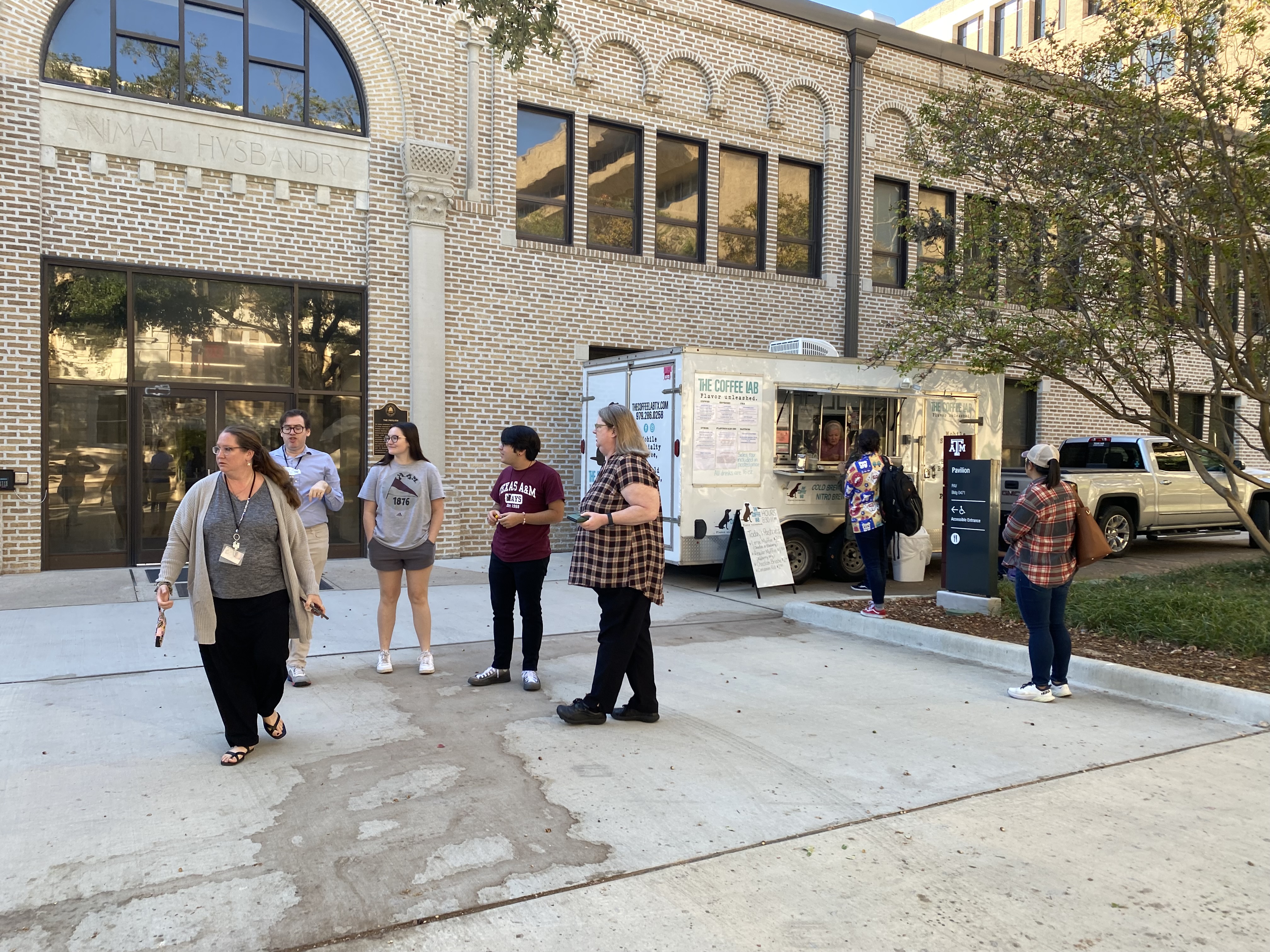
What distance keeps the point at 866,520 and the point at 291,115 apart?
8.76 metres

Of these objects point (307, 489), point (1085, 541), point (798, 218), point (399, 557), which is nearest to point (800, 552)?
point (1085, 541)

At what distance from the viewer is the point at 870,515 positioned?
8594mm

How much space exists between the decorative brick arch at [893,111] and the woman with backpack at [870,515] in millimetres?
9306

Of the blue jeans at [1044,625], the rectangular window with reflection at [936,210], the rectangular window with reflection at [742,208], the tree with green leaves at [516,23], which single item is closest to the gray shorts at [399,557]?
the tree with green leaves at [516,23]

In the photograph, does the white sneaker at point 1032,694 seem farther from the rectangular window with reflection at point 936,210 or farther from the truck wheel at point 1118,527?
the rectangular window with reflection at point 936,210

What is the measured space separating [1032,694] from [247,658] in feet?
15.5

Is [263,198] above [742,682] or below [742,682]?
above

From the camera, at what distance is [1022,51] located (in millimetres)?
10266

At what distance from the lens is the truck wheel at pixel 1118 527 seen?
13.8m

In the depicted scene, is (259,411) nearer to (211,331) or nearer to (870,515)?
(211,331)

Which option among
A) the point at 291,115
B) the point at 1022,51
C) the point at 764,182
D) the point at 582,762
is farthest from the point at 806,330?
the point at 582,762

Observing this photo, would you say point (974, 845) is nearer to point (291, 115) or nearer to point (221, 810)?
point (221, 810)

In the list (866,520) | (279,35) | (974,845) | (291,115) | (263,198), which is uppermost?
(279,35)

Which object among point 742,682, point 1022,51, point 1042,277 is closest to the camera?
point 742,682
